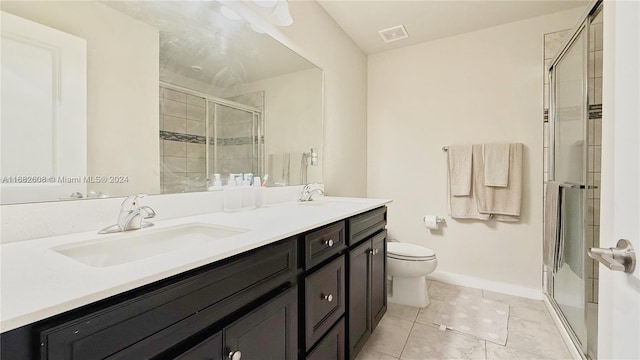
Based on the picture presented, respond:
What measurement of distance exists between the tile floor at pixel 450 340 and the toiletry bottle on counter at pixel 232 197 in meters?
1.10

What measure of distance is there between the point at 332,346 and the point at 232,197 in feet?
2.70

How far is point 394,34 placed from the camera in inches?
99.0

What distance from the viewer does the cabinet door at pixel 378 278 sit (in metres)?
1.59

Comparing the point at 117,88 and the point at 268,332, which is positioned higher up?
the point at 117,88

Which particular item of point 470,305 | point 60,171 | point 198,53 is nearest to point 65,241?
point 60,171

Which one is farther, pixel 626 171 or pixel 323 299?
pixel 323 299

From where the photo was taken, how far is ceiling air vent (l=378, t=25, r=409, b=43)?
2430mm

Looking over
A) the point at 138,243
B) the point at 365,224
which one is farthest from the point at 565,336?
the point at 138,243

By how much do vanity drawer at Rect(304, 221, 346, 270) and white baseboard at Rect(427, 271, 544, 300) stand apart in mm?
1791

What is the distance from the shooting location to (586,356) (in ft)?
4.71

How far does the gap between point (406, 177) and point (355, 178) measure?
0.52 metres

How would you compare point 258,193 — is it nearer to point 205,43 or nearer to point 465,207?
point 205,43

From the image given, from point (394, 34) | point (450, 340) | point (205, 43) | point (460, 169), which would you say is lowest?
point (450, 340)

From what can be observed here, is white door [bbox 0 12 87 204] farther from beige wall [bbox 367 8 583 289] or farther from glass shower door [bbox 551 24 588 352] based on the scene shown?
beige wall [bbox 367 8 583 289]
